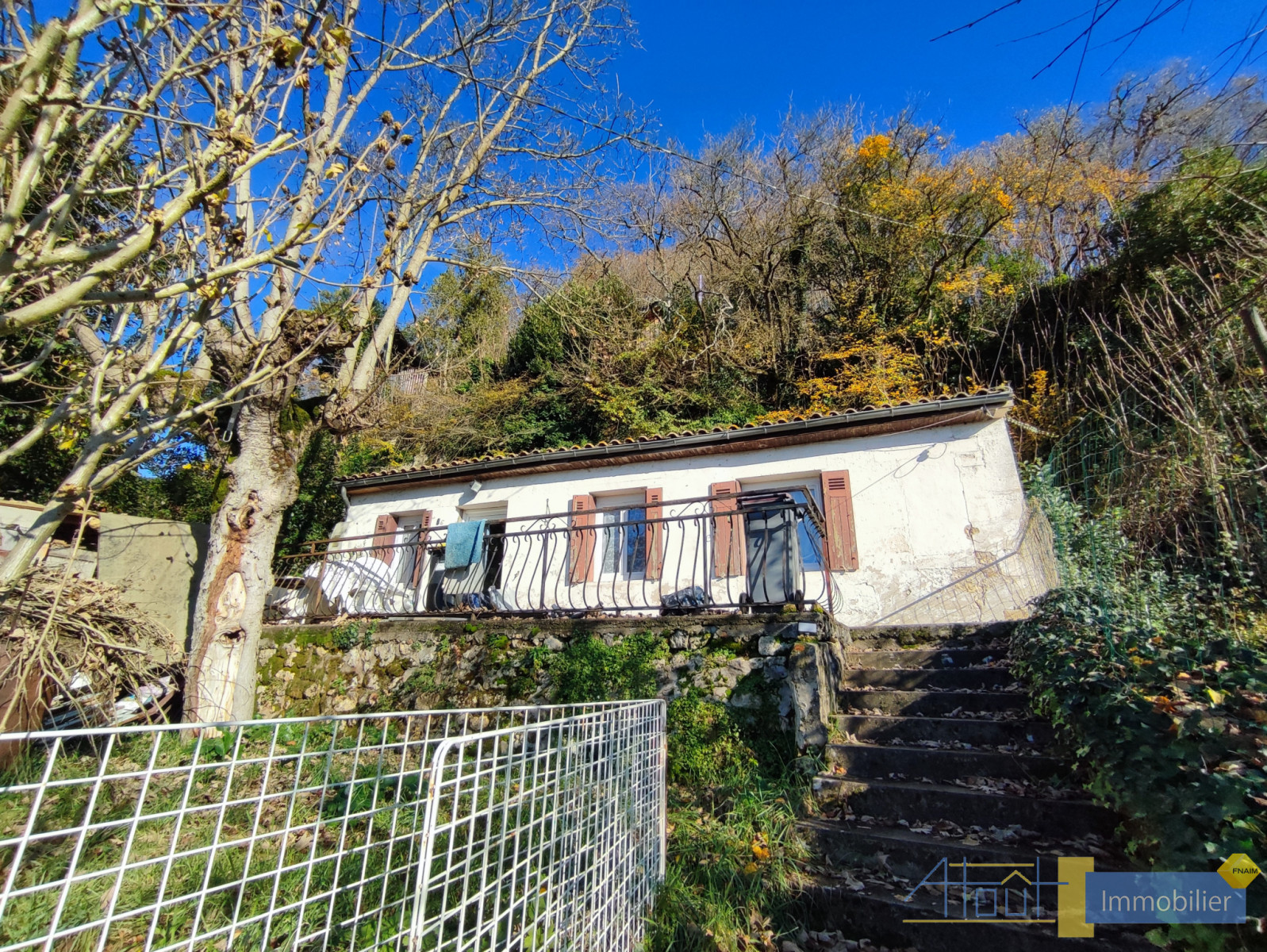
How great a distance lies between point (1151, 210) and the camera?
9.66 metres

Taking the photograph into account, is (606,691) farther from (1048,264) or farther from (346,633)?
(1048,264)

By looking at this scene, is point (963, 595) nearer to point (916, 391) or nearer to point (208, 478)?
point (916, 391)

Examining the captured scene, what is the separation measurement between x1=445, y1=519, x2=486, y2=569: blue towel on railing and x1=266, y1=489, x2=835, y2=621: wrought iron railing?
1.8 inches

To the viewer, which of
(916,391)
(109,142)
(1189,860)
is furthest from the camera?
(916,391)

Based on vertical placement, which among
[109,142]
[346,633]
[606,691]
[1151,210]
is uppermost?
[1151,210]

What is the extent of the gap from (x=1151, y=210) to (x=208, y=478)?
52.9 feet

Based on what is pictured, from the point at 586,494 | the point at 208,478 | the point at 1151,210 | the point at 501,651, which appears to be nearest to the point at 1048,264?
the point at 1151,210

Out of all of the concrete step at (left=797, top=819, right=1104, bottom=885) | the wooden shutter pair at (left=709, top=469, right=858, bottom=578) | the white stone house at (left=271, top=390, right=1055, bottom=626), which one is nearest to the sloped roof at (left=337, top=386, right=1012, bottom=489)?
the white stone house at (left=271, top=390, right=1055, bottom=626)

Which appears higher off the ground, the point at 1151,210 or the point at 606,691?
the point at 1151,210

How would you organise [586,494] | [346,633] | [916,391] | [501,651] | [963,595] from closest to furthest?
[501,651] < [346,633] < [963,595] < [586,494] < [916,391]

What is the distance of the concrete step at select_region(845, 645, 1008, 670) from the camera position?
15.2 ft

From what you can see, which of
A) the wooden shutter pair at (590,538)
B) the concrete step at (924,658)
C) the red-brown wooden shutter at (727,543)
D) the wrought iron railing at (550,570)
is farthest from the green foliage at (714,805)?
the red-brown wooden shutter at (727,543)

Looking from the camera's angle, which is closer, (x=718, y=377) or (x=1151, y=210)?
(x=1151, y=210)

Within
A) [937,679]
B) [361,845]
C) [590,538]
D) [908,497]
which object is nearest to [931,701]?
[937,679]
